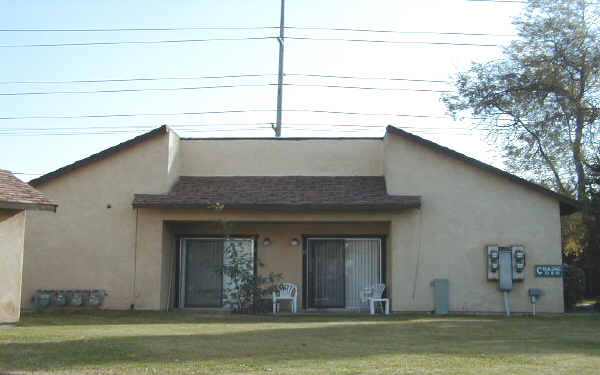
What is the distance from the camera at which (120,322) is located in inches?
600

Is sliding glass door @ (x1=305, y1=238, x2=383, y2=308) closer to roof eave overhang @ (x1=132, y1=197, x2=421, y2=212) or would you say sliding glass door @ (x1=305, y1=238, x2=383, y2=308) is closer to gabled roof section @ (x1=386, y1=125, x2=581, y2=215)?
roof eave overhang @ (x1=132, y1=197, x2=421, y2=212)

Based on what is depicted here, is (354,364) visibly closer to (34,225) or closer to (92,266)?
(92,266)

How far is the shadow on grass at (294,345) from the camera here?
934 centimetres

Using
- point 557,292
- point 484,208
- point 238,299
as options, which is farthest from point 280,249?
point 557,292

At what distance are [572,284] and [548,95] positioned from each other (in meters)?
7.88

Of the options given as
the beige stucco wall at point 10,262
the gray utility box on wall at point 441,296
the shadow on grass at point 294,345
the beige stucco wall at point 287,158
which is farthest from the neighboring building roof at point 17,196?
the gray utility box on wall at point 441,296

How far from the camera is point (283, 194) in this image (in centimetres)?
1870

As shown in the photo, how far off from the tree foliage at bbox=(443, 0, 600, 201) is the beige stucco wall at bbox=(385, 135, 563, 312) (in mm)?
6547

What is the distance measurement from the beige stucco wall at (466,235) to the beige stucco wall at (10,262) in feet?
30.3

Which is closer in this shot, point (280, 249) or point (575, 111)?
point (280, 249)

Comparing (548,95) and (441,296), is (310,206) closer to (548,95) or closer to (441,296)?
(441,296)

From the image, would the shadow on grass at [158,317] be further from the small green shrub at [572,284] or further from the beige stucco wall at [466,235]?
the small green shrub at [572,284]

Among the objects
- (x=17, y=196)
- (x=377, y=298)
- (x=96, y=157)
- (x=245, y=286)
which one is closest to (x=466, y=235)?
(x=377, y=298)

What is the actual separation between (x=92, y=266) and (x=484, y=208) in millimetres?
10614
